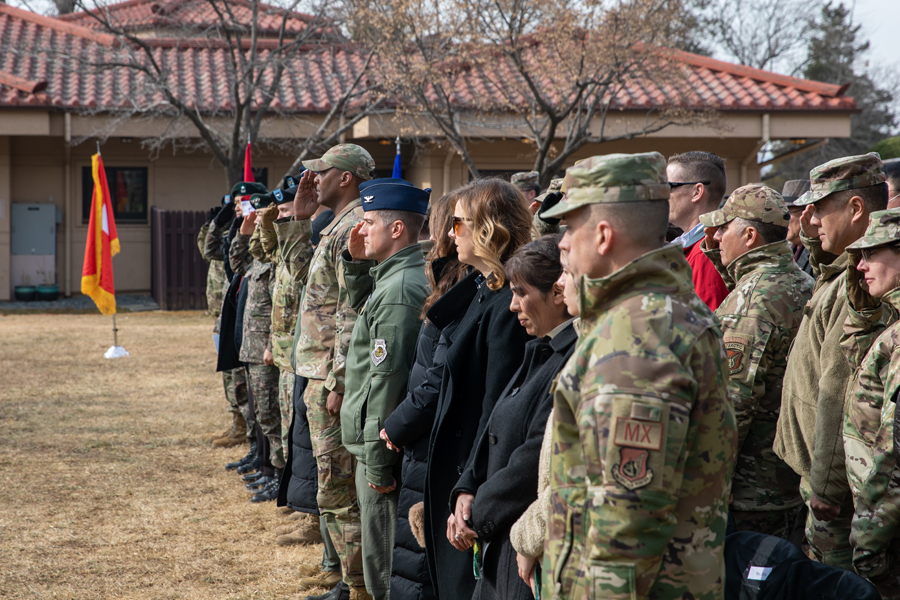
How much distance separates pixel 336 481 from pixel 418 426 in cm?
106

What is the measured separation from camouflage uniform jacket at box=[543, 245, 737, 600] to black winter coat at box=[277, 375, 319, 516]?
2.80m

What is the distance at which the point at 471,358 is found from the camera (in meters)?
3.08

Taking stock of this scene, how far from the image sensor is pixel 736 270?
11.1ft

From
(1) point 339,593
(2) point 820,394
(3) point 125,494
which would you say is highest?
(2) point 820,394

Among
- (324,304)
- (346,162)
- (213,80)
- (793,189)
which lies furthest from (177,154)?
(793,189)

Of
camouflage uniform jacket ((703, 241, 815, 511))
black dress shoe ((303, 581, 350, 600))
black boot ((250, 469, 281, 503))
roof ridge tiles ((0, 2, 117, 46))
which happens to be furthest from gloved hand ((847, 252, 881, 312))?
roof ridge tiles ((0, 2, 117, 46))

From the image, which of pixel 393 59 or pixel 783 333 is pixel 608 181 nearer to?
pixel 783 333

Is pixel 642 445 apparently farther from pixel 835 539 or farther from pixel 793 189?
pixel 793 189

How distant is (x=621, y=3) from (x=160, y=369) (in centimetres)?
851

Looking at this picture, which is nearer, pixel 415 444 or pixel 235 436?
pixel 415 444

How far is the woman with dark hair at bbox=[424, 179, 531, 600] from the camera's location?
3018 mm

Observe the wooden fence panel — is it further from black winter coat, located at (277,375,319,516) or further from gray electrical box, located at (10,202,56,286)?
black winter coat, located at (277,375,319,516)

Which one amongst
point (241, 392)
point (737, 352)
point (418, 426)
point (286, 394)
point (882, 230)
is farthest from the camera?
point (241, 392)

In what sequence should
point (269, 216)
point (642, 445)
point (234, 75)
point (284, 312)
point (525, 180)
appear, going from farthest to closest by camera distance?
point (234, 75) → point (525, 180) → point (269, 216) → point (284, 312) → point (642, 445)
